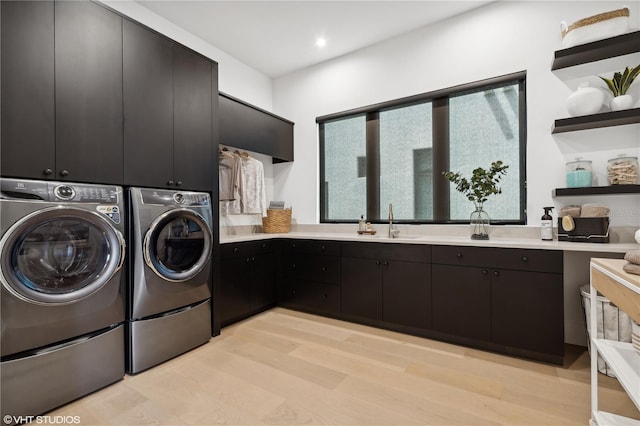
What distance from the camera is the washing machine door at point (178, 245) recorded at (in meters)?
2.07

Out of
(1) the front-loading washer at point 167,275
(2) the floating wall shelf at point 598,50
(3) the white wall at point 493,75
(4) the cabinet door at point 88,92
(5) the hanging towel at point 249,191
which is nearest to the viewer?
(4) the cabinet door at point 88,92

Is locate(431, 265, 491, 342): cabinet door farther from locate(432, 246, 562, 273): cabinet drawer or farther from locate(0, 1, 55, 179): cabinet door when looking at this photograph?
locate(0, 1, 55, 179): cabinet door

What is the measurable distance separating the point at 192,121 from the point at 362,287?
6.68ft

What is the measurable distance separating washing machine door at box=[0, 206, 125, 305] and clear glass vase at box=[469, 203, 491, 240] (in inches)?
104

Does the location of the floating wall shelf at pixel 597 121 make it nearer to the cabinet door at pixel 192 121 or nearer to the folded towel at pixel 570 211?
the folded towel at pixel 570 211

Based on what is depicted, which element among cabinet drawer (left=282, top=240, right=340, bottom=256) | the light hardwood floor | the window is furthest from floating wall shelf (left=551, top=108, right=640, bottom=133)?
cabinet drawer (left=282, top=240, right=340, bottom=256)

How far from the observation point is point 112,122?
1.93m

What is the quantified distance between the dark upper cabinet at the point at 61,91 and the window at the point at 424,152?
235 centimetres

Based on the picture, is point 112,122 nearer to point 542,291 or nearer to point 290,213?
point 290,213

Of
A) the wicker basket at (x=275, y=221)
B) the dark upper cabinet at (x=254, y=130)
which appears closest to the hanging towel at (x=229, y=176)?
the dark upper cabinet at (x=254, y=130)

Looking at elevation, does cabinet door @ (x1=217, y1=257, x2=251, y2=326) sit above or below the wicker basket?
below

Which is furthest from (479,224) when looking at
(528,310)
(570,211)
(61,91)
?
(61,91)

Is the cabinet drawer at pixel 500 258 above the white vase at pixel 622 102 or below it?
below

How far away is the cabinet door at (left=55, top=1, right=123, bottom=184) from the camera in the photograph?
1.71 m
